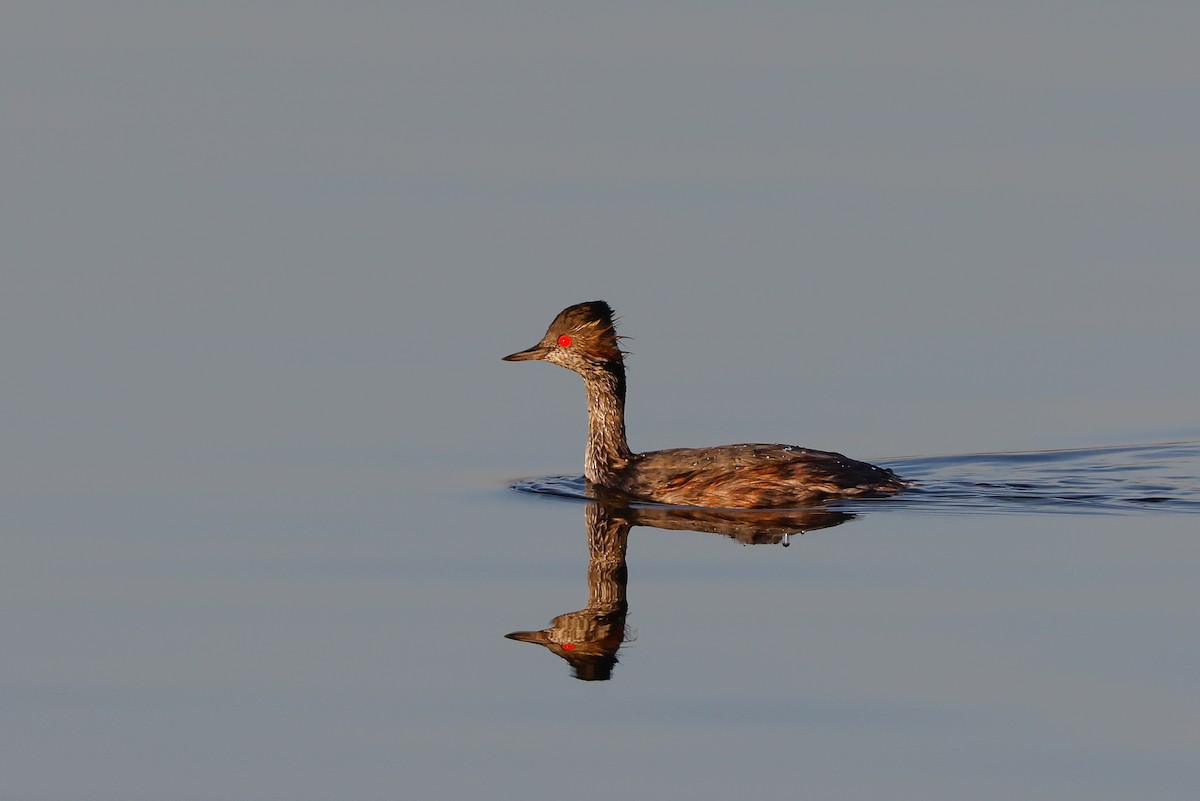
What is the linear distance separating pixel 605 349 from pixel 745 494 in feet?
6.35

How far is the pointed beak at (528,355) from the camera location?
56.7ft

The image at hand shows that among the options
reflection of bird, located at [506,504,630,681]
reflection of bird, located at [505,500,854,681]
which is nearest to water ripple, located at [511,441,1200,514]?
reflection of bird, located at [505,500,854,681]

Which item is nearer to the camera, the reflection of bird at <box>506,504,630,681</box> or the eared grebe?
the reflection of bird at <box>506,504,630,681</box>

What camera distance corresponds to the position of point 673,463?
1652 centimetres

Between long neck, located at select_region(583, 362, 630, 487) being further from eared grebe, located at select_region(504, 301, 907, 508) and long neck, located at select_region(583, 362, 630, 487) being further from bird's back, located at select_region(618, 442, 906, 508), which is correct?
Answer: bird's back, located at select_region(618, 442, 906, 508)

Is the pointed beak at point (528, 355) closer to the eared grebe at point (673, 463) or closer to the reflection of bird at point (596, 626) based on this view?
the eared grebe at point (673, 463)

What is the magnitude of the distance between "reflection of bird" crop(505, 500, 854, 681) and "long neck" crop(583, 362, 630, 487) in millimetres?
603

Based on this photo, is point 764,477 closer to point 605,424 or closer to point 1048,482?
point 605,424

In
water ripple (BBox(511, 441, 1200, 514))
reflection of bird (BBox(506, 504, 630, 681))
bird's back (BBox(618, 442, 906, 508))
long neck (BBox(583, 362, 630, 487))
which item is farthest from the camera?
long neck (BBox(583, 362, 630, 487))

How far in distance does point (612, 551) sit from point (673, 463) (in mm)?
2042

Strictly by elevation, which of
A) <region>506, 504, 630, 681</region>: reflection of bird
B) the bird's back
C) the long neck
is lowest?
<region>506, 504, 630, 681</region>: reflection of bird

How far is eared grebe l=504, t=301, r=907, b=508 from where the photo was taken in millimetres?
16094

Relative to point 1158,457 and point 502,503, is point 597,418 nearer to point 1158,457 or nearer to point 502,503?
point 502,503

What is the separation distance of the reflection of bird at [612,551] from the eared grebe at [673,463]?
22 cm
